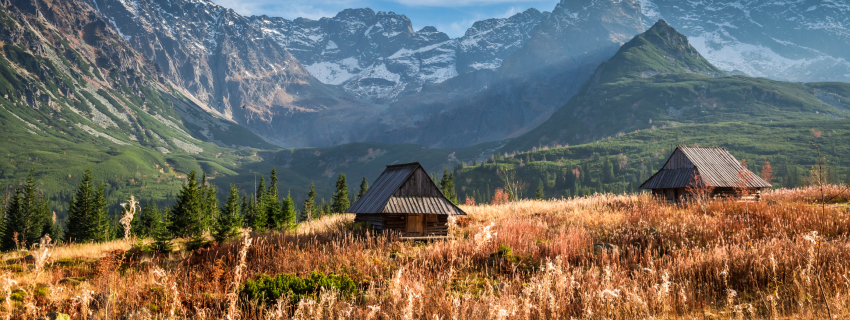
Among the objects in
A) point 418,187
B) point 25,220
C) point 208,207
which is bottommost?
point 25,220

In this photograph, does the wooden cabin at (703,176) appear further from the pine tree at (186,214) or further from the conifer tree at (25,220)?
the conifer tree at (25,220)

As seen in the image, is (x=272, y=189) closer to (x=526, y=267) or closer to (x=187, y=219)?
(x=187, y=219)

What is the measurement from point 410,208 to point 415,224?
0.92m

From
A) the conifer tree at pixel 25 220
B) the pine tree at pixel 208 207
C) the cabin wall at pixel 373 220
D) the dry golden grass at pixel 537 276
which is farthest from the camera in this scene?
the pine tree at pixel 208 207

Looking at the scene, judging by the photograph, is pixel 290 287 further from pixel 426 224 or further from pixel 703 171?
pixel 703 171

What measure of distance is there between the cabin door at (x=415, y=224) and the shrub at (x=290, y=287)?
9.78 metres

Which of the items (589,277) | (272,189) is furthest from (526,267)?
(272,189)

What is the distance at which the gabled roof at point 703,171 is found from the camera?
25.9 m

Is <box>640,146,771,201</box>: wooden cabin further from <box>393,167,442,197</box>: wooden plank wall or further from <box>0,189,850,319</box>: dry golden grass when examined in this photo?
<box>393,167,442,197</box>: wooden plank wall

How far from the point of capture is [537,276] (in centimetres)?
695

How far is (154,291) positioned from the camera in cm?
914

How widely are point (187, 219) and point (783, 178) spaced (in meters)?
176

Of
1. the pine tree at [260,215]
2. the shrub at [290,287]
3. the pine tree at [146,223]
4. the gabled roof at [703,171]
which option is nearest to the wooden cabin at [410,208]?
the shrub at [290,287]

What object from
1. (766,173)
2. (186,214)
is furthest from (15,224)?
(766,173)
